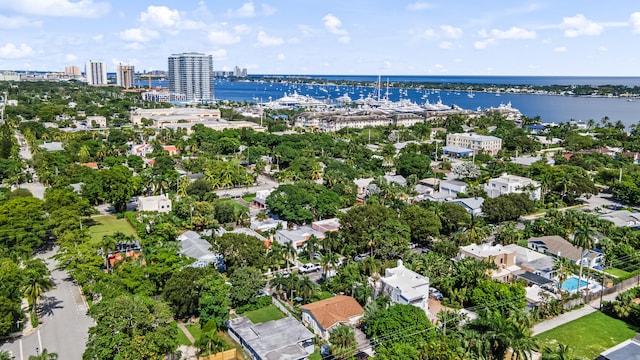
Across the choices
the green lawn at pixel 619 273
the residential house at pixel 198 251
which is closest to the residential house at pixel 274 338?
the residential house at pixel 198 251

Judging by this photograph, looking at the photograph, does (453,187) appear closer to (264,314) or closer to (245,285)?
(264,314)

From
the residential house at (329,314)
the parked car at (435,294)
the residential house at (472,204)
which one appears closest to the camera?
the residential house at (329,314)

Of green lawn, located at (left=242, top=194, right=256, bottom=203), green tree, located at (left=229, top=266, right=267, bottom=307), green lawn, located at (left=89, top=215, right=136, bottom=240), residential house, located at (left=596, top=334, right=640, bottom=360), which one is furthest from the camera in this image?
green lawn, located at (left=242, top=194, right=256, bottom=203)

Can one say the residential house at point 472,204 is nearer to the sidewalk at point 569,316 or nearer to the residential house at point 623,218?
the residential house at point 623,218

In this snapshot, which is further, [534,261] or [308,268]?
[308,268]

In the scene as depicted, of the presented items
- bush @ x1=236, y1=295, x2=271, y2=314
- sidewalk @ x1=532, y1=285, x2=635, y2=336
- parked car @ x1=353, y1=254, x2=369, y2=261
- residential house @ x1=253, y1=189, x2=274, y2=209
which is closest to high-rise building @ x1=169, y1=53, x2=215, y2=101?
residential house @ x1=253, y1=189, x2=274, y2=209

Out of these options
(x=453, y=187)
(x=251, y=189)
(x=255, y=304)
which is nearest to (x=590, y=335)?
(x=255, y=304)

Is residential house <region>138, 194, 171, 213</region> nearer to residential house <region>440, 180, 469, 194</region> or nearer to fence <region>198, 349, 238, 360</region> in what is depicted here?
fence <region>198, 349, 238, 360</region>
